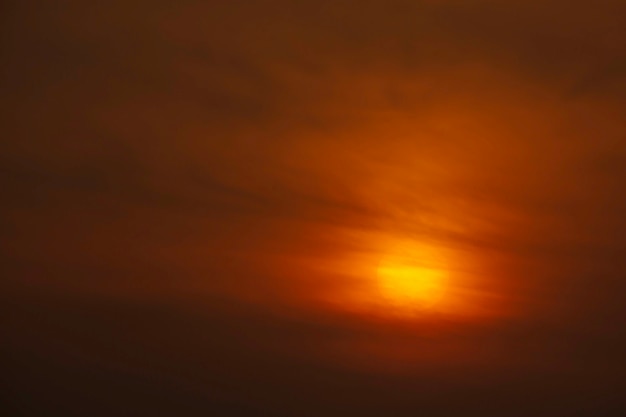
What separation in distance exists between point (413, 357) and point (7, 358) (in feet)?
4.73

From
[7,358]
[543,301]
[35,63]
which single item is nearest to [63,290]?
[7,358]

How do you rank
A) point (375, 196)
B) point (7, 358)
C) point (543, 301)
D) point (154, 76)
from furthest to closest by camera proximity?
point (7, 358)
point (543, 301)
point (375, 196)
point (154, 76)

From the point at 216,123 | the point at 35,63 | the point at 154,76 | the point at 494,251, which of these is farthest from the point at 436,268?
the point at 35,63

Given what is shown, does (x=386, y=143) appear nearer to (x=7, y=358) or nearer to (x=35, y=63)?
(x=35, y=63)

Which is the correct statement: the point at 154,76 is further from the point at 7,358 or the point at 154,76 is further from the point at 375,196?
the point at 7,358

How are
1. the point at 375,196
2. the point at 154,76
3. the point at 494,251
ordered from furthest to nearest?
1. the point at 494,251
2. the point at 375,196
3. the point at 154,76

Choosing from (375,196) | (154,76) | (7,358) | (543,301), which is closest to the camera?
(154,76)

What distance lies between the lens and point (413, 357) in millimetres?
3578

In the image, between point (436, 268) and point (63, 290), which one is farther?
point (63, 290)

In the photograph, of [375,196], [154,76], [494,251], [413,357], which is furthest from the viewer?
[413,357]

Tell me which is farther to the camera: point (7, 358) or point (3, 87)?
point (7, 358)

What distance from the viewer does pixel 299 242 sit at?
3.12m

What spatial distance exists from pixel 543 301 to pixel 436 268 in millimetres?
397

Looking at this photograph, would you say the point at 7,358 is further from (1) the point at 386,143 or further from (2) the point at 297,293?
(1) the point at 386,143
